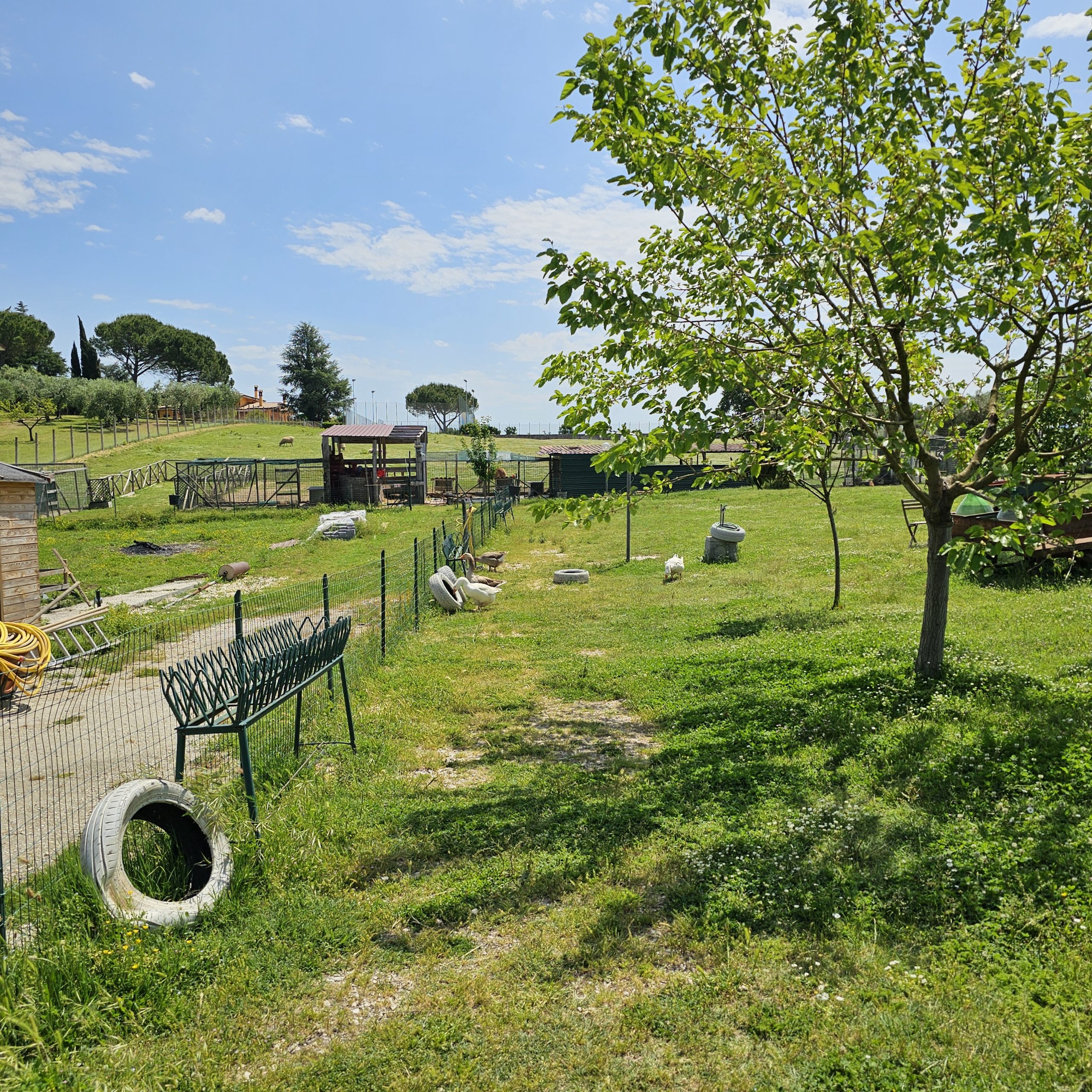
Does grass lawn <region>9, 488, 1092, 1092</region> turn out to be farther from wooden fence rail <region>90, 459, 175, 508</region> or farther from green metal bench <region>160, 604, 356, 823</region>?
wooden fence rail <region>90, 459, 175, 508</region>

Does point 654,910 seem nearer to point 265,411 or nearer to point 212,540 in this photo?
point 212,540

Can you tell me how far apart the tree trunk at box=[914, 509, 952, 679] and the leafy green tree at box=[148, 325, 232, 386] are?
10790cm

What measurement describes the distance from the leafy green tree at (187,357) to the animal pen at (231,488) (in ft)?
229

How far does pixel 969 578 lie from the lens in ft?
39.1

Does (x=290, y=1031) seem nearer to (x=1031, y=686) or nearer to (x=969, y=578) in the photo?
(x=1031, y=686)

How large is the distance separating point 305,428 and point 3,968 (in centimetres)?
7949

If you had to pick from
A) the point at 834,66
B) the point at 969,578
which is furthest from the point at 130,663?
the point at 969,578

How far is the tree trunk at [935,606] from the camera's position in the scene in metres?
7.37

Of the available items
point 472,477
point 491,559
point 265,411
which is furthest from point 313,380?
point 491,559

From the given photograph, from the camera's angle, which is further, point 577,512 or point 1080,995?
point 577,512

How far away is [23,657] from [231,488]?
31.3 m

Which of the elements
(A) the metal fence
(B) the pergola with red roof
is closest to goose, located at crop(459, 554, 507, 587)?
(B) the pergola with red roof

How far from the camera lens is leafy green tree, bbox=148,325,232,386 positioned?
337 feet

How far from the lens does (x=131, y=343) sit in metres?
103
